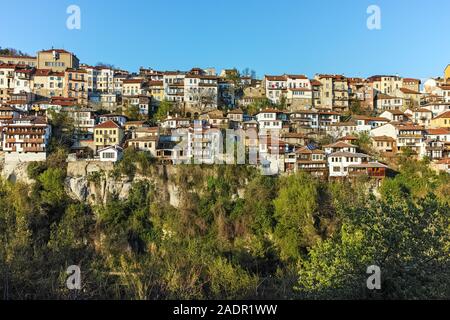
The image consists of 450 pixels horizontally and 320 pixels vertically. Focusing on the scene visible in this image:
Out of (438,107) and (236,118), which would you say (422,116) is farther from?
(236,118)

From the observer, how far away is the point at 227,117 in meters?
38.2

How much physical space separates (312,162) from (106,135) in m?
16.4

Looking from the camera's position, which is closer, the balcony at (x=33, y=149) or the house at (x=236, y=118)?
the balcony at (x=33, y=149)

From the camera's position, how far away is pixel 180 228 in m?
25.9

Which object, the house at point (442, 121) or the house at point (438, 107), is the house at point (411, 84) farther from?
the house at point (442, 121)

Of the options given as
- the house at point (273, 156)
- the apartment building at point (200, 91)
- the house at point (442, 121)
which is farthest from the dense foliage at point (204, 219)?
the apartment building at point (200, 91)

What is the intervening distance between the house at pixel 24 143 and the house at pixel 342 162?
20.4 metres

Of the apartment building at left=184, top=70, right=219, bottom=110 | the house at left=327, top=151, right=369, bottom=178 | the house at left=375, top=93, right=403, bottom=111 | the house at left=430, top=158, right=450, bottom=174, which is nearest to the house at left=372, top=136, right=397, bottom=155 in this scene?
the house at left=430, top=158, right=450, bottom=174

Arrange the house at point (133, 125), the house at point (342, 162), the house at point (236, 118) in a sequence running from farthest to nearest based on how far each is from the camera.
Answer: the house at point (236, 118)
the house at point (133, 125)
the house at point (342, 162)

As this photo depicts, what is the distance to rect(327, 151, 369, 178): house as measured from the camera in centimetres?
2825

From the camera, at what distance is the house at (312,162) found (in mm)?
28391

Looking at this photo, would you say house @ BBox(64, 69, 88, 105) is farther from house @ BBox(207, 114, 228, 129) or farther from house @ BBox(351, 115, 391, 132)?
house @ BBox(351, 115, 391, 132)

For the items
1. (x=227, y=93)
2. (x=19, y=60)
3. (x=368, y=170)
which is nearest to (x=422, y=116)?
(x=368, y=170)
